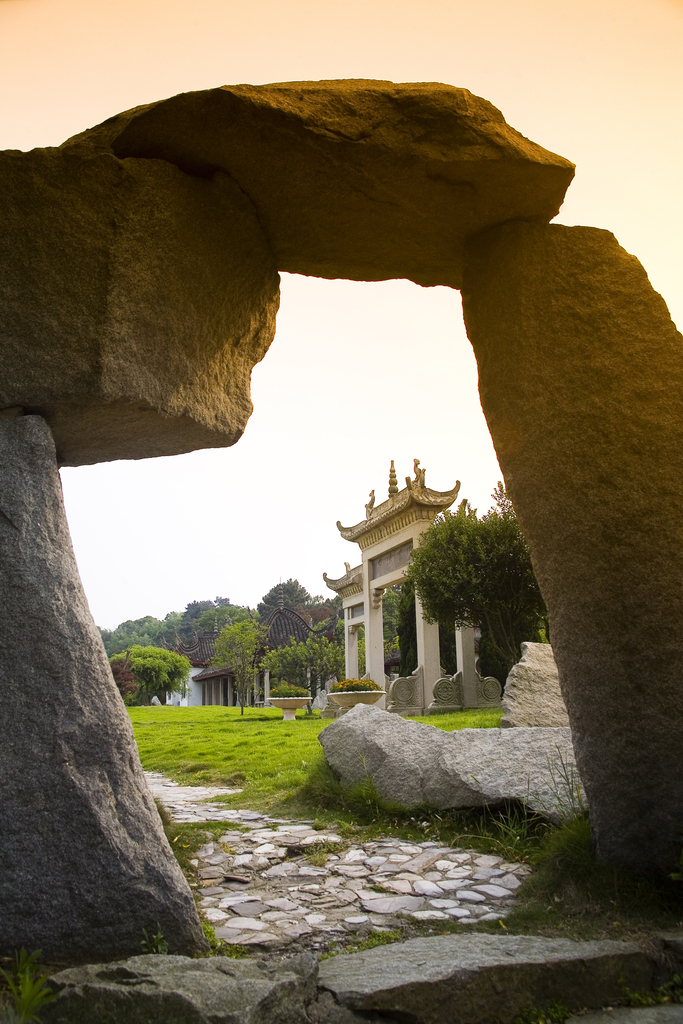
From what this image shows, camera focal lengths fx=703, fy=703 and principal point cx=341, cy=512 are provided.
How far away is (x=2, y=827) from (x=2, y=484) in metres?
1.24

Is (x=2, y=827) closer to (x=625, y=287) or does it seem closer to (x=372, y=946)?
(x=372, y=946)

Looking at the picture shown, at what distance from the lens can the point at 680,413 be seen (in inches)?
125

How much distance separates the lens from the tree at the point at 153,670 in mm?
38656

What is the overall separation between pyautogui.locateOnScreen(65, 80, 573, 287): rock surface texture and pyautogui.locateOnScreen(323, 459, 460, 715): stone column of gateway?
1650 cm

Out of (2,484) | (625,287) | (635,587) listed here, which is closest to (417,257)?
(625,287)

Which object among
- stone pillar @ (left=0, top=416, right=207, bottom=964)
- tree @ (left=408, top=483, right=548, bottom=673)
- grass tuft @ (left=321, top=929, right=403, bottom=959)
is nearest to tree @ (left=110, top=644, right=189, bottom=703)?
tree @ (left=408, top=483, right=548, bottom=673)

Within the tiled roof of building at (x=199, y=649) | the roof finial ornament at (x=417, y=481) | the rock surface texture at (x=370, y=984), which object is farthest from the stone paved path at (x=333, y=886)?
the tiled roof of building at (x=199, y=649)

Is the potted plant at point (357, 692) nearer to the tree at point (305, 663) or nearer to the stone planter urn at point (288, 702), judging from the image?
the stone planter urn at point (288, 702)

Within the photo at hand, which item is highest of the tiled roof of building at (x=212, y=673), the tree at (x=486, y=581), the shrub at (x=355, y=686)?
the tree at (x=486, y=581)

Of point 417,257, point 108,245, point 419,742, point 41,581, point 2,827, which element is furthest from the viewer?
point 419,742

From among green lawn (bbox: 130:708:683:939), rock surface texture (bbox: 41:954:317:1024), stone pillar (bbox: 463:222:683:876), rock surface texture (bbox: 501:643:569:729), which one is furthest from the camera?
rock surface texture (bbox: 501:643:569:729)

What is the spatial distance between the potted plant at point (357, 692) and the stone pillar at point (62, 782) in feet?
52.6

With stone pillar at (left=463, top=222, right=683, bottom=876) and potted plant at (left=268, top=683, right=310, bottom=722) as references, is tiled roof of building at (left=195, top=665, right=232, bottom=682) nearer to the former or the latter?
potted plant at (left=268, top=683, right=310, bottom=722)

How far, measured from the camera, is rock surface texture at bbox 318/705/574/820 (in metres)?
4.44
